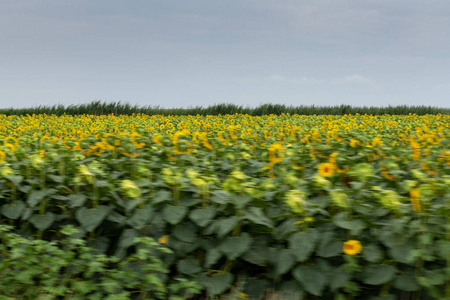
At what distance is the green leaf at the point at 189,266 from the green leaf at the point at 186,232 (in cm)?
14

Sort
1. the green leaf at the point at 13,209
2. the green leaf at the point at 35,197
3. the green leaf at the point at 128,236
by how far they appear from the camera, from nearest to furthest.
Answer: the green leaf at the point at 128,236 → the green leaf at the point at 35,197 → the green leaf at the point at 13,209

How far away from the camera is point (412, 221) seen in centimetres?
243

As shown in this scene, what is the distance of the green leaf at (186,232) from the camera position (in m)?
2.77

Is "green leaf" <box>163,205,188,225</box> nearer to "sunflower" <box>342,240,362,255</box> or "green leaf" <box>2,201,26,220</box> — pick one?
"sunflower" <box>342,240,362,255</box>

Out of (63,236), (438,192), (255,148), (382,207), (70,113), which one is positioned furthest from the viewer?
(70,113)

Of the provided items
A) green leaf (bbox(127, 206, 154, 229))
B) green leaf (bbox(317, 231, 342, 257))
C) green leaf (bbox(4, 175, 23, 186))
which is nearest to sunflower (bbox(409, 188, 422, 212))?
green leaf (bbox(317, 231, 342, 257))

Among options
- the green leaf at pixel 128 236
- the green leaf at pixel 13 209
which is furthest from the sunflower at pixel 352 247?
the green leaf at pixel 13 209

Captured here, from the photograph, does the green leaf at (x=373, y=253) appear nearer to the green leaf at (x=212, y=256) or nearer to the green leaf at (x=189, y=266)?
the green leaf at (x=212, y=256)

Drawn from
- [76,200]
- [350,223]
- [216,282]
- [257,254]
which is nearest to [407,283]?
[350,223]

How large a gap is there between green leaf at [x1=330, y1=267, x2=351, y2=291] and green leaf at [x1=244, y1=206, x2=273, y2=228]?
0.43 meters

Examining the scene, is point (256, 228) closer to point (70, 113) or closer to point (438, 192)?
point (438, 192)

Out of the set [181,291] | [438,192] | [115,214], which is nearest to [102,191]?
[115,214]

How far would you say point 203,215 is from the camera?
106 inches

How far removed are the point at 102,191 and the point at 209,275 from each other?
97cm
